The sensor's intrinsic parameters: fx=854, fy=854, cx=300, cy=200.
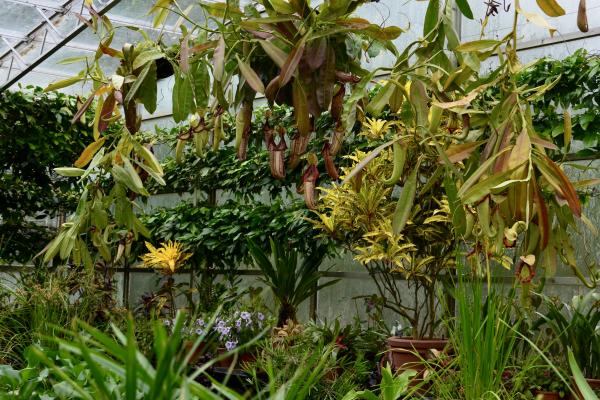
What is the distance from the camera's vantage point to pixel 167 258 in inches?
227

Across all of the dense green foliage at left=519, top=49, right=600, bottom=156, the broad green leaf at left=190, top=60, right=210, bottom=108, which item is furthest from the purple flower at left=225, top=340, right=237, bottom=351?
the broad green leaf at left=190, top=60, right=210, bottom=108

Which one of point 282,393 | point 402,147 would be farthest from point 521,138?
point 282,393

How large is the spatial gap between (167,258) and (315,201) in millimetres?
2285

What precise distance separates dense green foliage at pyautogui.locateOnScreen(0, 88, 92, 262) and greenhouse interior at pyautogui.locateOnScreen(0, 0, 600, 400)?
0.02 metres

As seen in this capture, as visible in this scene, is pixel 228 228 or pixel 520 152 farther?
pixel 228 228

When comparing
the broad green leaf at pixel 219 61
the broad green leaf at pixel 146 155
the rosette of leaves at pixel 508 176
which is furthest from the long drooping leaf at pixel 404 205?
the broad green leaf at pixel 146 155

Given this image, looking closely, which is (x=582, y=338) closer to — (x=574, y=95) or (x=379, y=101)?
(x=574, y=95)

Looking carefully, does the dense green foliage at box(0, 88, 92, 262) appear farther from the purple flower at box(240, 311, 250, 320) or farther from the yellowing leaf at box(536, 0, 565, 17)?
the yellowing leaf at box(536, 0, 565, 17)

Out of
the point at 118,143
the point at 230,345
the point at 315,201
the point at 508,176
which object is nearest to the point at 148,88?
the point at 118,143

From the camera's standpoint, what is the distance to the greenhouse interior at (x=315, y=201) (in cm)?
208

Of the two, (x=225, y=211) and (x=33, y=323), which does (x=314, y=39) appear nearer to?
(x=33, y=323)

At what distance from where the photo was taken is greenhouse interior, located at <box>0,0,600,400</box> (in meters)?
2.08

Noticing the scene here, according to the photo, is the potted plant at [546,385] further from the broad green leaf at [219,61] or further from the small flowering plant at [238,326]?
the broad green leaf at [219,61]

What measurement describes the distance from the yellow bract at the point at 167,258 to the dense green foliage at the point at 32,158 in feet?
4.78
